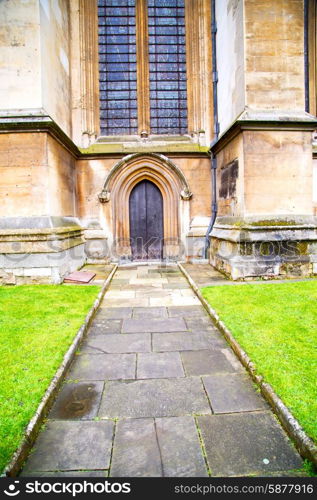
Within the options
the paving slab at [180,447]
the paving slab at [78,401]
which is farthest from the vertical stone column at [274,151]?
the paving slab at [180,447]

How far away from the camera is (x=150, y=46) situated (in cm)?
1060

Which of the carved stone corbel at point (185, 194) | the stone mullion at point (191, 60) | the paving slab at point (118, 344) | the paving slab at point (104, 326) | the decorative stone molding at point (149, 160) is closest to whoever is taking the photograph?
the paving slab at point (118, 344)

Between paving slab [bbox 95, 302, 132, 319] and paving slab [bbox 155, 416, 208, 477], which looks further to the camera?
paving slab [bbox 95, 302, 132, 319]

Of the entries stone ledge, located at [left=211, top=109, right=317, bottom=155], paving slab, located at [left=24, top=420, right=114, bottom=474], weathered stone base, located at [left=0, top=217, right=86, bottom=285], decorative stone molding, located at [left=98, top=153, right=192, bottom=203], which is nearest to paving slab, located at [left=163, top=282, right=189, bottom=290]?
weathered stone base, located at [left=0, top=217, right=86, bottom=285]

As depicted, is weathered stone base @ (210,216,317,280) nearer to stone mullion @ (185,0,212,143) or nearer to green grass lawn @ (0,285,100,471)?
green grass lawn @ (0,285,100,471)

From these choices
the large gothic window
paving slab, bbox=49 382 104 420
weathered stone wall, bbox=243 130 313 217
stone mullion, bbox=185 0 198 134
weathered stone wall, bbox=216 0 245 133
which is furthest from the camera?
the large gothic window

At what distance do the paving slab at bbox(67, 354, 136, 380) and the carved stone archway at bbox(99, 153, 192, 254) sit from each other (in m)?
7.07

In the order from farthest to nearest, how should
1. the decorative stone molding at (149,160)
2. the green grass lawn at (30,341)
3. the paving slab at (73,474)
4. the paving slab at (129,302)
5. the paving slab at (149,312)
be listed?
1. the decorative stone molding at (149,160)
2. the paving slab at (129,302)
3. the paving slab at (149,312)
4. the green grass lawn at (30,341)
5. the paving slab at (73,474)

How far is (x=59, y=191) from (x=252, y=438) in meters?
7.03

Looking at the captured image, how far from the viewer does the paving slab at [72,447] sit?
197cm

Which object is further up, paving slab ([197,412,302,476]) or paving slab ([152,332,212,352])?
paving slab ([152,332,212,352])

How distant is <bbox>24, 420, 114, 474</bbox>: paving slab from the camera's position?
1.97m

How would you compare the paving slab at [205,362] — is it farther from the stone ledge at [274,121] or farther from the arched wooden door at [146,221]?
the arched wooden door at [146,221]

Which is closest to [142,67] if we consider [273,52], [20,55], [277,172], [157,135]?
[157,135]
